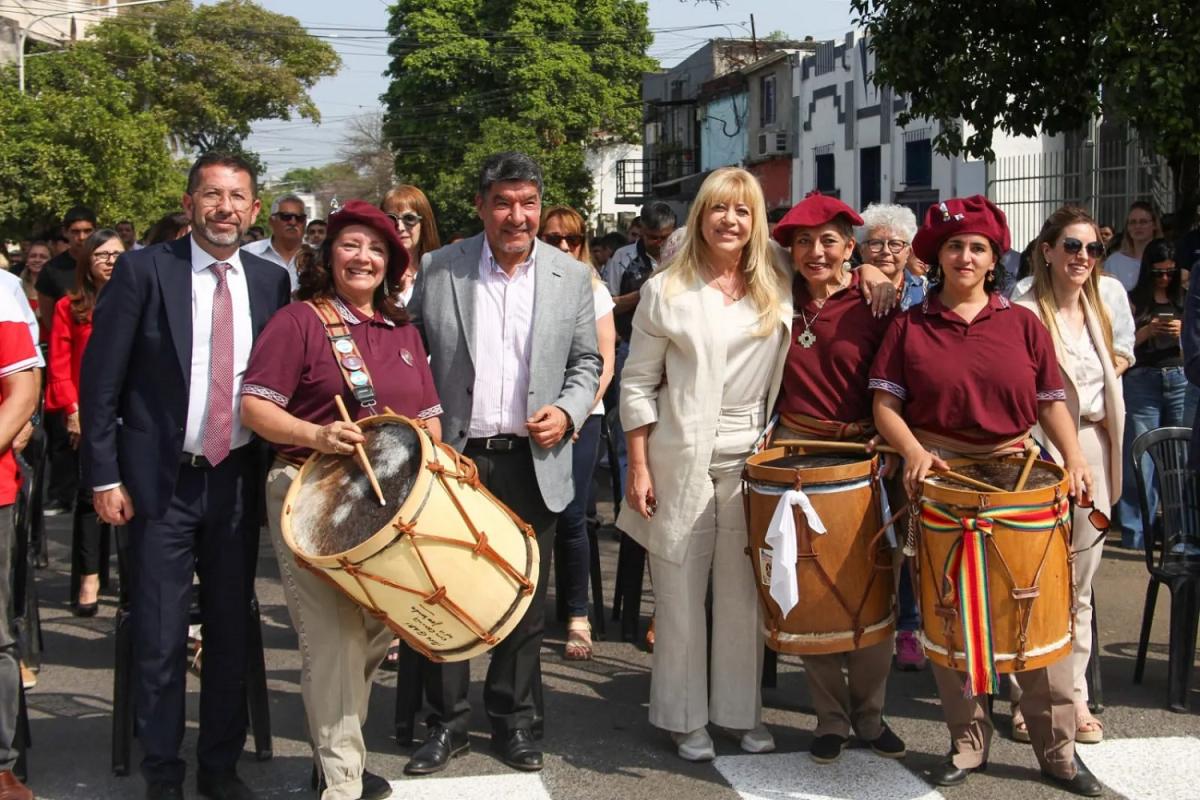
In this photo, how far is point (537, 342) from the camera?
5121 millimetres

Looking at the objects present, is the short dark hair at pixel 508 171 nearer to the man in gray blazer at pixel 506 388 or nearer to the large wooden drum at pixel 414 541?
the man in gray blazer at pixel 506 388

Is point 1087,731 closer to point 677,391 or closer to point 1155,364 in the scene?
point 677,391

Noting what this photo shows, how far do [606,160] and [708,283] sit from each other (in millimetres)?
52202

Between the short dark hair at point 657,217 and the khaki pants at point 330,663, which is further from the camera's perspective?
the short dark hair at point 657,217

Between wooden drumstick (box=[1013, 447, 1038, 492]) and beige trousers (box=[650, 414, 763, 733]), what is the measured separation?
0.95m

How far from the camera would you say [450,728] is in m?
5.09

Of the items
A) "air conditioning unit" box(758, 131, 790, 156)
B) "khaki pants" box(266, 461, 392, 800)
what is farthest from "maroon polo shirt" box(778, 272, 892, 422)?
"air conditioning unit" box(758, 131, 790, 156)

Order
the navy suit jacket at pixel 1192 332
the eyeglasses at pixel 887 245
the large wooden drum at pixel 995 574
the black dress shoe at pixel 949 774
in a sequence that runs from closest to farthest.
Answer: the large wooden drum at pixel 995 574
the black dress shoe at pixel 949 774
the navy suit jacket at pixel 1192 332
the eyeglasses at pixel 887 245

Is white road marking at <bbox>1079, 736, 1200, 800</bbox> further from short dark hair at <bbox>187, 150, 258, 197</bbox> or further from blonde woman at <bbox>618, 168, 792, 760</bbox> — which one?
short dark hair at <bbox>187, 150, 258, 197</bbox>

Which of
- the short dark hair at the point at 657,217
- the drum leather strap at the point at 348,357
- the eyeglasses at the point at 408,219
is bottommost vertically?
the drum leather strap at the point at 348,357

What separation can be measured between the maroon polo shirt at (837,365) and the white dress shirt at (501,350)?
3.14ft

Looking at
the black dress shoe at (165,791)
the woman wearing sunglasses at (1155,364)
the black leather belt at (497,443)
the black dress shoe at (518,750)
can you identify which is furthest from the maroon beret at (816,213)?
the woman wearing sunglasses at (1155,364)

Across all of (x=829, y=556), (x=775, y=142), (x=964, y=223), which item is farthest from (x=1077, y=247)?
(x=775, y=142)

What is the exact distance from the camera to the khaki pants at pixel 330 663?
448cm
